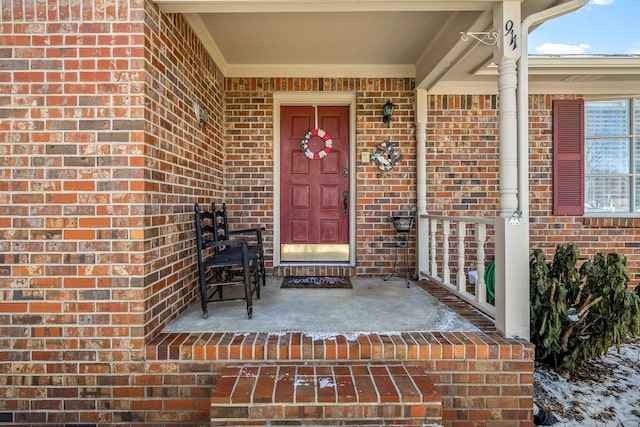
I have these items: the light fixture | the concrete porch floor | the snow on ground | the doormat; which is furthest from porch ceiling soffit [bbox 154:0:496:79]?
the snow on ground

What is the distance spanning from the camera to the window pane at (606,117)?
170 inches

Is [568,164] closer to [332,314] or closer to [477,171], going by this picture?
[477,171]

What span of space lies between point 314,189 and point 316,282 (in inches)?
45.4

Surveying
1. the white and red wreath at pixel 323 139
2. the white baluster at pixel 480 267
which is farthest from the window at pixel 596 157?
the white and red wreath at pixel 323 139

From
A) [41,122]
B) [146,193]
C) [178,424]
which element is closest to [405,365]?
[178,424]

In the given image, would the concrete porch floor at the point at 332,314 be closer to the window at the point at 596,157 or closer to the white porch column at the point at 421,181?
the white porch column at the point at 421,181

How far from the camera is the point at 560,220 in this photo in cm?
421

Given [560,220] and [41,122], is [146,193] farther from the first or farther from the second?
[560,220]

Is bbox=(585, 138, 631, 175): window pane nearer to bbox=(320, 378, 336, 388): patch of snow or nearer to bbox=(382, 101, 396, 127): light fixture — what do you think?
bbox=(382, 101, 396, 127): light fixture

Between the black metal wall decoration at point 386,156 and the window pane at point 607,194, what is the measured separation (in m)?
2.46

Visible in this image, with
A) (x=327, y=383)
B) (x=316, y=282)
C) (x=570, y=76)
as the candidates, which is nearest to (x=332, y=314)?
(x=327, y=383)

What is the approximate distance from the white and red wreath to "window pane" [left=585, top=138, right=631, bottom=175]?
126 inches

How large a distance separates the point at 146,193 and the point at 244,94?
232 cm

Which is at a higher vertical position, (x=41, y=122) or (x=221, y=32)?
(x=221, y=32)
